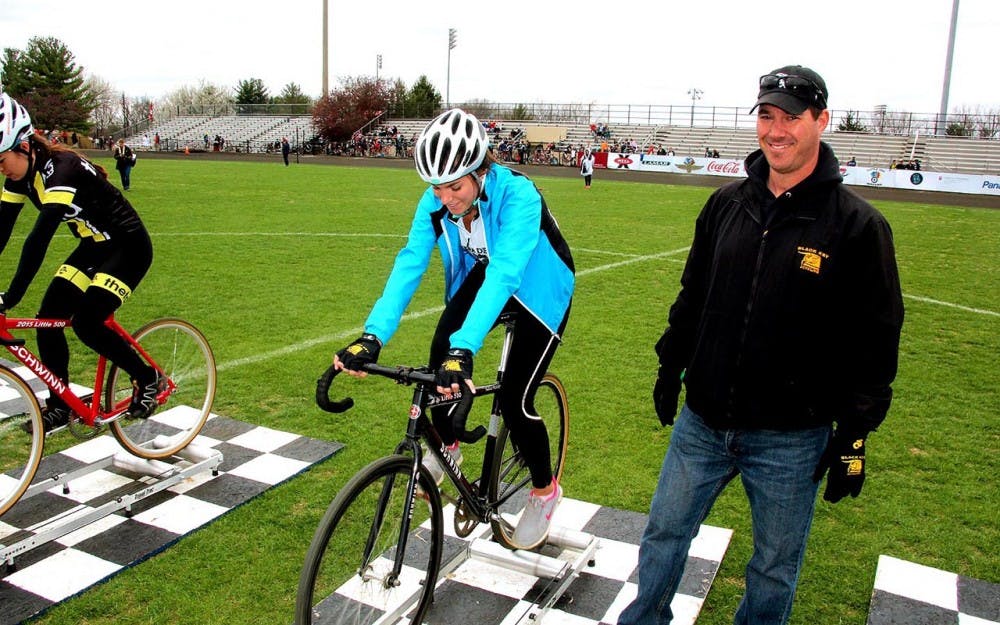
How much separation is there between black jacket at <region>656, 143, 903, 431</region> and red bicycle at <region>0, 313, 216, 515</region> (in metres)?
3.52

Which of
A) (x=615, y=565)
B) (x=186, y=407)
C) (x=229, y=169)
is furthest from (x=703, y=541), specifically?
(x=229, y=169)

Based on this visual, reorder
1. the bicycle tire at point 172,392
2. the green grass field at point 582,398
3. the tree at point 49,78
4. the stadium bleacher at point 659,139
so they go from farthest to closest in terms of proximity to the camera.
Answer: the tree at point 49,78
the stadium bleacher at point 659,139
the bicycle tire at point 172,392
the green grass field at point 582,398

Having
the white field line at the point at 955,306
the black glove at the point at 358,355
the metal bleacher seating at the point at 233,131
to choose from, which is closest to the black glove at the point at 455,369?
the black glove at the point at 358,355

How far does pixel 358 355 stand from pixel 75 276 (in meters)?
2.63

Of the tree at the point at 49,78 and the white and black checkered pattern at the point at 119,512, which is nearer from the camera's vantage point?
the white and black checkered pattern at the point at 119,512

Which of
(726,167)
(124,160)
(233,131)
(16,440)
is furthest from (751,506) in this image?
(233,131)

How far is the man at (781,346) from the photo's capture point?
2516 mm

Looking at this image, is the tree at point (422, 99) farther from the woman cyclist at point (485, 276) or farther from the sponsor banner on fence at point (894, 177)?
the woman cyclist at point (485, 276)

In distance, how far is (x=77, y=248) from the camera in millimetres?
4699

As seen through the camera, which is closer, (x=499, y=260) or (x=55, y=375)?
(x=499, y=260)

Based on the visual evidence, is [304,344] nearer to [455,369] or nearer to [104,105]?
[455,369]

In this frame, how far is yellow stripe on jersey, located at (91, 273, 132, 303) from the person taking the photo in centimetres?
464

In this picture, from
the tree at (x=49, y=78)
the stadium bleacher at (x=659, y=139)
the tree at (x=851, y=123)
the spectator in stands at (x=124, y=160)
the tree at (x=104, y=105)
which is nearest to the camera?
the spectator in stands at (x=124, y=160)

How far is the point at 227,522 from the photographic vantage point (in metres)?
4.31
